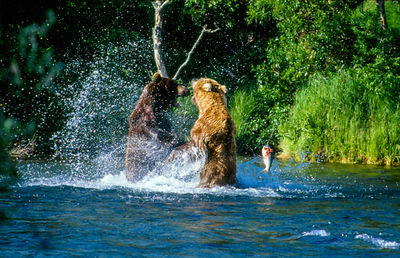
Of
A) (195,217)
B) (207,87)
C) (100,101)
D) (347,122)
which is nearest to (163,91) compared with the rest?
(207,87)

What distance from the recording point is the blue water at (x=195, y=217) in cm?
345

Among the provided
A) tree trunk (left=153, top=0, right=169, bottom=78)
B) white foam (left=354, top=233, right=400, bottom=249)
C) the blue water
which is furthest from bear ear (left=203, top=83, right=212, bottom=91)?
tree trunk (left=153, top=0, right=169, bottom=78)

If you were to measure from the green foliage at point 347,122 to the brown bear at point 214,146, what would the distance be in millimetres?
5030

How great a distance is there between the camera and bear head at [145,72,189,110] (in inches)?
260

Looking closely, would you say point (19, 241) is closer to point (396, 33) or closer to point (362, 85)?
point (362, 85)

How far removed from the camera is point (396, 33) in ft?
45.9

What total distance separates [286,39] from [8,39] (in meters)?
10.7

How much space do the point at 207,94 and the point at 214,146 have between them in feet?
2.36

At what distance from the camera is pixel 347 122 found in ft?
34.1

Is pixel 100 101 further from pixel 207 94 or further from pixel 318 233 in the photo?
pixel 318 233

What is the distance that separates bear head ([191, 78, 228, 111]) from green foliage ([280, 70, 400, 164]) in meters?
4.80

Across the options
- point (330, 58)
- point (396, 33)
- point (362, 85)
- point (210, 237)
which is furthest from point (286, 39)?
point (210, 237)

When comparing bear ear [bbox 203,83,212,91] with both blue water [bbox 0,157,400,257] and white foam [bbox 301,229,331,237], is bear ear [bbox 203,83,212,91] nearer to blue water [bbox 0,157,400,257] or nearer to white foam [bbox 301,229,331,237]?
blue water [bbox 0,157,400,257]

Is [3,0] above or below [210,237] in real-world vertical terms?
above
